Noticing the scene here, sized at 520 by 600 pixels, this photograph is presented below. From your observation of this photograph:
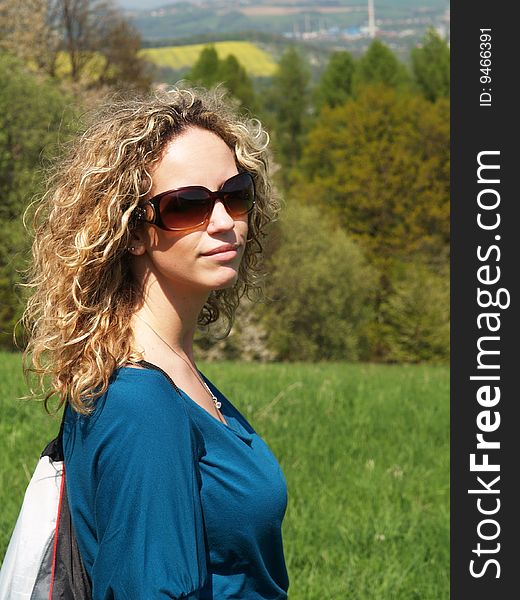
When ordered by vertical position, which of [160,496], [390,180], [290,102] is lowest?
[160,496]

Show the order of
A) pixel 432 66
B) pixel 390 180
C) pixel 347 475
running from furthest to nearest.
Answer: pixel 432 66 → pixel 390 180 → pixel 347 475

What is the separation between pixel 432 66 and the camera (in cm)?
6294

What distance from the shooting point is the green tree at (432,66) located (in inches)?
2440

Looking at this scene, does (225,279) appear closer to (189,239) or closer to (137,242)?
(189,239)

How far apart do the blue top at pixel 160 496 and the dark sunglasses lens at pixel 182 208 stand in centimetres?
38

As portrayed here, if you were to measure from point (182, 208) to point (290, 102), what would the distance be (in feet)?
210

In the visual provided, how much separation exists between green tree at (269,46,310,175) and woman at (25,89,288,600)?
61022mm

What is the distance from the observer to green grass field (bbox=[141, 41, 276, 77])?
101 m

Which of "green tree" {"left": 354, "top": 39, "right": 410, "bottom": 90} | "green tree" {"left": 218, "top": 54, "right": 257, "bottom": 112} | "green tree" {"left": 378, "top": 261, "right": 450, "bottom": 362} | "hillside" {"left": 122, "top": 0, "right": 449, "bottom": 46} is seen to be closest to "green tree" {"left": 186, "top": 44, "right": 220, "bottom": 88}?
"green tree" {"left": 218, "top": 54, "right": 257, "bottom": 112}

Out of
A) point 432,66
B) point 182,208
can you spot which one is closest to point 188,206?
point 182,208

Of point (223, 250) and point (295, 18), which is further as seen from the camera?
point (295, 18)

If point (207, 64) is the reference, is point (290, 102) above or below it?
below

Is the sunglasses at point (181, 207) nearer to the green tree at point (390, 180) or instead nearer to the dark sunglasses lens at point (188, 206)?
the dark sunglasses lens at point (188, 206)

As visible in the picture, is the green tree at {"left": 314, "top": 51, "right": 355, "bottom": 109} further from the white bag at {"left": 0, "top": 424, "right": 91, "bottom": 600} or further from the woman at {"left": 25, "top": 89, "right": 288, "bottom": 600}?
the white bag at {"left": 0, "top": 424, "right": 91, "bottom": 600}
